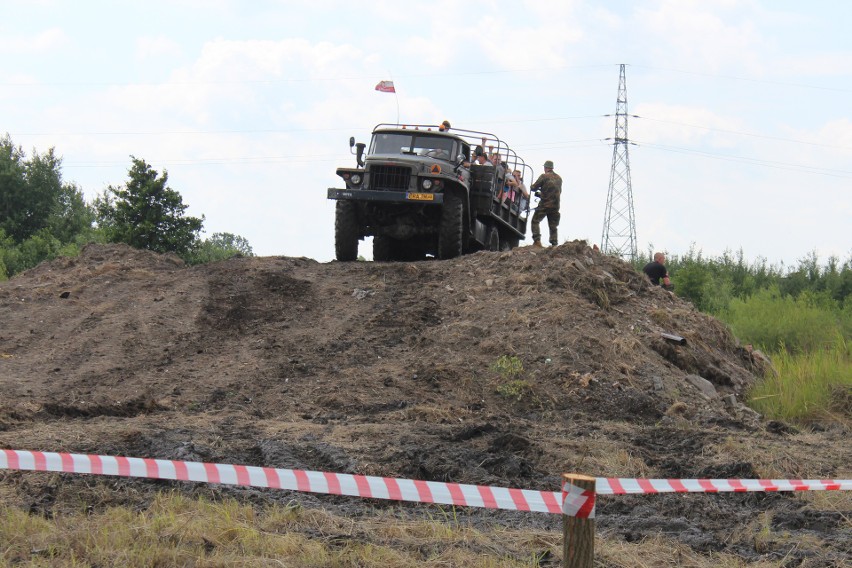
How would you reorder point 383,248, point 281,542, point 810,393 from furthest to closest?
point 383,248, point 810,393, point 281,542

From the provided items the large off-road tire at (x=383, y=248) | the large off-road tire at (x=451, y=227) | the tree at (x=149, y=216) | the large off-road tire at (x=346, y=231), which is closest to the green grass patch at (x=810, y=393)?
the large off-road tire at (x=451, y=227)

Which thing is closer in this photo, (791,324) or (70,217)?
(791,324)

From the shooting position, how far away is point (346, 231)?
15.1m

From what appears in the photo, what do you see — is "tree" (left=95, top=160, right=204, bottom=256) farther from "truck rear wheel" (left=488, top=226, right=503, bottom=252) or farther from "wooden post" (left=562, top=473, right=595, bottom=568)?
"wooden post" (left=562, top=473, right=595, bottom=568)

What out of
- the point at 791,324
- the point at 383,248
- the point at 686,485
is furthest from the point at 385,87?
the point at 686,485

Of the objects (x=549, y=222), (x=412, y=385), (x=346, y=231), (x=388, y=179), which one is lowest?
(x=412, y=385)

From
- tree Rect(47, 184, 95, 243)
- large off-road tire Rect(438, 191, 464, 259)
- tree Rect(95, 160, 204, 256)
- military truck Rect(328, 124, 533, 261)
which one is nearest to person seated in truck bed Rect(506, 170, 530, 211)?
military truck Rect(328, 124, 533, 261)

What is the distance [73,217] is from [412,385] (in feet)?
92.4

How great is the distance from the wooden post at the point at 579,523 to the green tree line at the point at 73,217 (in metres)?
16.5

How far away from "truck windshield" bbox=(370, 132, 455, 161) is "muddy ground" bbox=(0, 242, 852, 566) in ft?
7.31

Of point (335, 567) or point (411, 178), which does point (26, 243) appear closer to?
point (411, 178)

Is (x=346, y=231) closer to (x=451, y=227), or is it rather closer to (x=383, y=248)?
(x=383, y=248)

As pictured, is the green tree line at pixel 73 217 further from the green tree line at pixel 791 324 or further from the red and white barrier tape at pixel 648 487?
the red and white barrier tape at pixel 648 487

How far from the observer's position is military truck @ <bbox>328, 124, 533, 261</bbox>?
14430 millimetres
